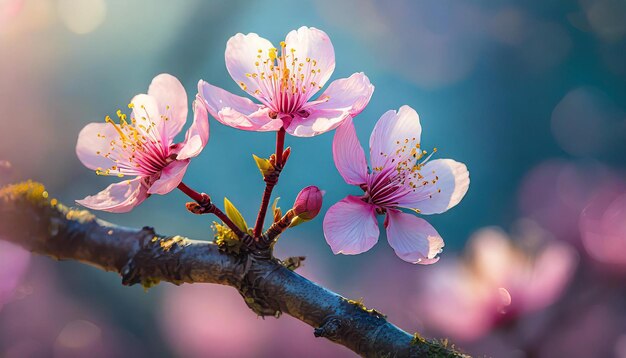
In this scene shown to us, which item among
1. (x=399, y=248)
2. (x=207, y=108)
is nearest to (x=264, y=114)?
(x=207, y=108)

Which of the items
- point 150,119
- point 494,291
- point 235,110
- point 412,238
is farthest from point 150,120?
point 494,291

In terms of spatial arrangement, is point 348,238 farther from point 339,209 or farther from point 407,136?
point 407,136

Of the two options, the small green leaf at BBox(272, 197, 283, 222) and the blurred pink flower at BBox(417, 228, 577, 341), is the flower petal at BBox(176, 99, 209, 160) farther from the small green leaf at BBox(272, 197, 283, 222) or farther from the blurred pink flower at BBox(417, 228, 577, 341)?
the blurred pink flower at BBox(417, 228, 577, 341)

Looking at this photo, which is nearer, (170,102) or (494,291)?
(170,102)

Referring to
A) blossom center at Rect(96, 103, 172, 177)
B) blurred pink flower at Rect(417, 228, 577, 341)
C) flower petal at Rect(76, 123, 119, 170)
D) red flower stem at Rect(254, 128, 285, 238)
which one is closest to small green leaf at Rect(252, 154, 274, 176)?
red flower stem at Rect(254, 128, 285, 238)

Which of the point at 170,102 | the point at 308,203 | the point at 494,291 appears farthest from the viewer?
the point at 494,291

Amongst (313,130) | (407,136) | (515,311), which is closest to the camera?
(313,130)

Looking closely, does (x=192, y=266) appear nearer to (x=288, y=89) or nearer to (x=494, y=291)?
(x=288, y=89)
